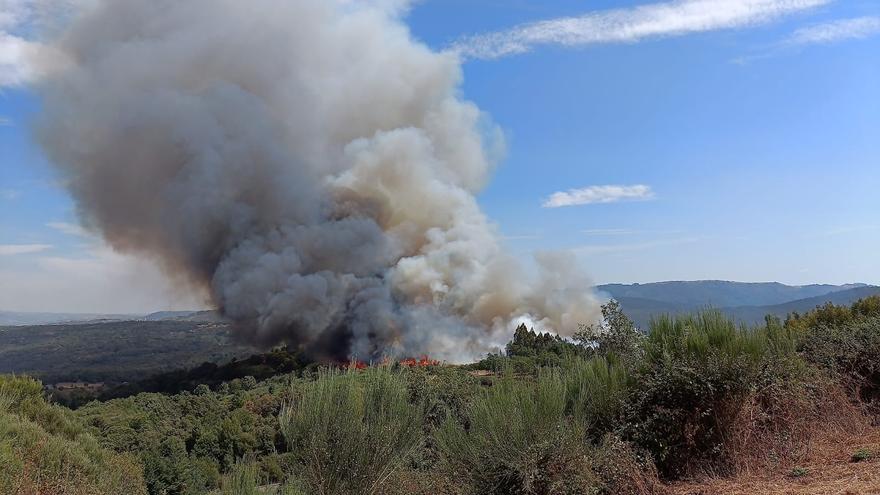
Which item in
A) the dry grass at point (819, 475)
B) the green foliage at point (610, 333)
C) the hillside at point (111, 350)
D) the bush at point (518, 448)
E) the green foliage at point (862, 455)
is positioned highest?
the green foliage at point (610, 333)

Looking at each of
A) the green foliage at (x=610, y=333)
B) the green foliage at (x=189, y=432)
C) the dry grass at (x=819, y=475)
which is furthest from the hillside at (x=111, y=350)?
the dry grass at (x=819, y=475)

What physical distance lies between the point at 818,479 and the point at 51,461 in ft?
33.8

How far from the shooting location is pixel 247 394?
122 ft

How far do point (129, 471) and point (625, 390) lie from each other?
950 centimetres

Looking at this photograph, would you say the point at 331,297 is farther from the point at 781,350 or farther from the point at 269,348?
the point at 781,350

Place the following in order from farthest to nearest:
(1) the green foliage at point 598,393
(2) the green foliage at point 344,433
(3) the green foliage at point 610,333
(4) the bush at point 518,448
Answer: (3) the green foliage at point 610,333, (1) the green foliage at point 598,393, (4) the bush at point 518,448, (2) the green foliage at point 344,433

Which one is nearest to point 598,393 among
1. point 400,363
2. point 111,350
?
point 400,363

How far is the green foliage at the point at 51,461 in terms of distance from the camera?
771 centimetres

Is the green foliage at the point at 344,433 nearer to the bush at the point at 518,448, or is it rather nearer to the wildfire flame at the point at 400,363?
the wildfire flame at the point at 400,363

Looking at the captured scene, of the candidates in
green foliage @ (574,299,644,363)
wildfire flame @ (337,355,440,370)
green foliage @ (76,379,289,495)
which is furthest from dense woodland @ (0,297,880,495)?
green foliage @ (76,379,289,495)

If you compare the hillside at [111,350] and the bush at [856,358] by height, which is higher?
the bush at [856,358]

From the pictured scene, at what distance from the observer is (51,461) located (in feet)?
29.9

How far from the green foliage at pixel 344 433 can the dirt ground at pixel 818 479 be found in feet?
12.2

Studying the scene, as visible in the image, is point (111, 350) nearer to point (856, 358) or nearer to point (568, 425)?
point (568, 425)
